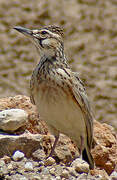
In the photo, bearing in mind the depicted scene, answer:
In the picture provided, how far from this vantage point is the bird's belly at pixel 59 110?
617 centimetres

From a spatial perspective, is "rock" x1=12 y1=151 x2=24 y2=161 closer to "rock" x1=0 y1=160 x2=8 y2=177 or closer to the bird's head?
"rock" x1=0 y1=160 x2=8 y2=177

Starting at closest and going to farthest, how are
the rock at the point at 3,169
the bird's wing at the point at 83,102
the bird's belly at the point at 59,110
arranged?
the rock at the point at 3,169 < the bird's belly at the point at 59,110 < the bird's wing at the point at 83,102

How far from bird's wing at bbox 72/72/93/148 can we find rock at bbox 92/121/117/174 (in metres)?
0.20

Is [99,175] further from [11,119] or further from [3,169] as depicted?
[11,119]

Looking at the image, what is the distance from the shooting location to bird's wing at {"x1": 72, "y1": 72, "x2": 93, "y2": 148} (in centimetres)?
629

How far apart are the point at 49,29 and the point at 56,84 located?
67cm

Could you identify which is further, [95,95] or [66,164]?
[95,95]

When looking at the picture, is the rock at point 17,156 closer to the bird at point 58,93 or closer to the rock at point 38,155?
the rock at point 38,155

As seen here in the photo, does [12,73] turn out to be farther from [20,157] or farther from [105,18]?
[20,157]

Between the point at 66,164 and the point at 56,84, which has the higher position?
the point at 56,84

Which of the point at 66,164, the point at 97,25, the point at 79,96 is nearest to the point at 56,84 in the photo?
the point at 79,96

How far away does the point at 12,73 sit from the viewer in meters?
9.97

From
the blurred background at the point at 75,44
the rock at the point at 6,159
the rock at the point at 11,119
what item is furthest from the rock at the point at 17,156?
the blurred background at the point at 75,44

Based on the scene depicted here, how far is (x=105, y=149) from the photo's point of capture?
22.5ft
